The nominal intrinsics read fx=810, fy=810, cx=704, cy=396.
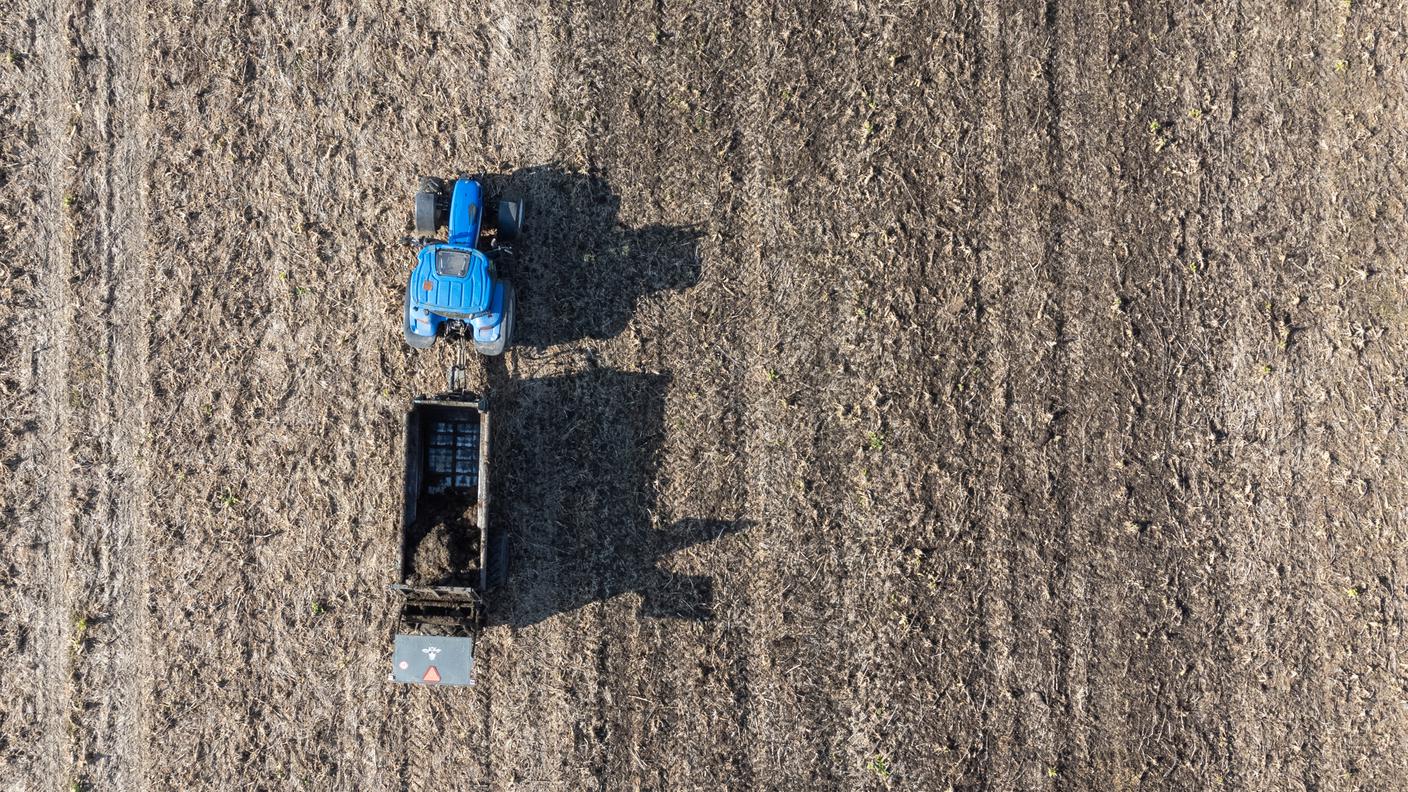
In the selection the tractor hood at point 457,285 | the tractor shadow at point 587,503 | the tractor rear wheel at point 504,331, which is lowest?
the tractor shadow at point 587,503

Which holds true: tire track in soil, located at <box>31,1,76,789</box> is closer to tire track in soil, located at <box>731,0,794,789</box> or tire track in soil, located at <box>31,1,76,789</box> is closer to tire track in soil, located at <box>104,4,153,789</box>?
tire track in soil, located at <box>104,4,153,789</box>

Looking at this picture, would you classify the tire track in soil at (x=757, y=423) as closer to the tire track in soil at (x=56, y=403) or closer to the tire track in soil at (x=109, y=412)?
the tire track in soil at (x=109, y=412)

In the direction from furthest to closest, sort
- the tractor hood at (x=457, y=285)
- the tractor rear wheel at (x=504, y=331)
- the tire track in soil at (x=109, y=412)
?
the tire track in soil at (x=109, y=412) → the tractor rear wheel at (x=504, y=331) → the tractor hood at (x=457, y=285)

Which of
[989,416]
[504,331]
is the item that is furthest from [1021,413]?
[504,331]

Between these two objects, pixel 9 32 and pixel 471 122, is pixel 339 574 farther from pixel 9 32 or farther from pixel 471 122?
pixel 9 32

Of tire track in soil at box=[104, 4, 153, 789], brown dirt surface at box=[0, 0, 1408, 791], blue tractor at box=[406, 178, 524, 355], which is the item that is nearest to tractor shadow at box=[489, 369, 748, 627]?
brown dirt surface at box=[0, 0, 1408, 791]

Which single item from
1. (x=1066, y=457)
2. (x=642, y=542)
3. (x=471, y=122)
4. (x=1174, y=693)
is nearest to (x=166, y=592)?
(x=642, y=542)

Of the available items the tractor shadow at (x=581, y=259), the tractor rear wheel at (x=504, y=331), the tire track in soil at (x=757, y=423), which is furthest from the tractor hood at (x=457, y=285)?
the tire track in soil at (x=757, y=423)
